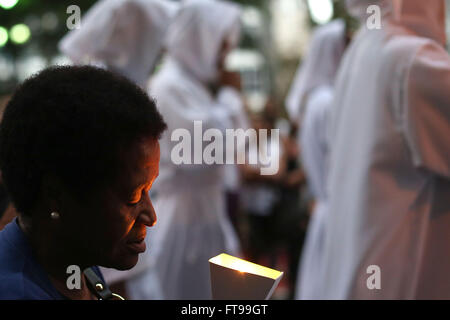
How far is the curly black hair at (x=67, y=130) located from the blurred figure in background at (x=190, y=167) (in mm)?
2285

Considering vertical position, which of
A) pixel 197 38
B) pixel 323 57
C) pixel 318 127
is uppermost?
pixel 197 38

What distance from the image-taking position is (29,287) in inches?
35.2

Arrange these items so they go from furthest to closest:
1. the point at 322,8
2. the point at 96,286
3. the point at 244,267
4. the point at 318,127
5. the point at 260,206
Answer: the point at 260,206 → the point at 322,8 → the point at 318,127 → the point at 96,286 → the point at 244,267

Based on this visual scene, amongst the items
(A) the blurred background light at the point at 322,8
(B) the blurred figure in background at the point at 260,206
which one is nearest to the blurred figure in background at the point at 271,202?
(B) the blurred figure in background at the point at 260,206

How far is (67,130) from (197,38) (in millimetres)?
3085

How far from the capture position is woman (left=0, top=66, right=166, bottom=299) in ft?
2.93

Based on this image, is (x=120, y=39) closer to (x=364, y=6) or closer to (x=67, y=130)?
(x=364, y=6)

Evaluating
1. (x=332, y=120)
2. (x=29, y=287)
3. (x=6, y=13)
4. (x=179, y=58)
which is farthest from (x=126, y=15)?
(x=6, y=13)

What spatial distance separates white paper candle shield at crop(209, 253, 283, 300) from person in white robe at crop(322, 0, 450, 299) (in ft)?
3.72

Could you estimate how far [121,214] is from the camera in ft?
3.21

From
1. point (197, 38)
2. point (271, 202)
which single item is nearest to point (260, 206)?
point (271, 202)

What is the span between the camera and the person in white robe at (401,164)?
1.91 m

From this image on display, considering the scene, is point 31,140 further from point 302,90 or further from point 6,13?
point 6,13

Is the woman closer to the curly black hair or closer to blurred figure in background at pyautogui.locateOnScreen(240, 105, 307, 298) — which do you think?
the curly black hair
